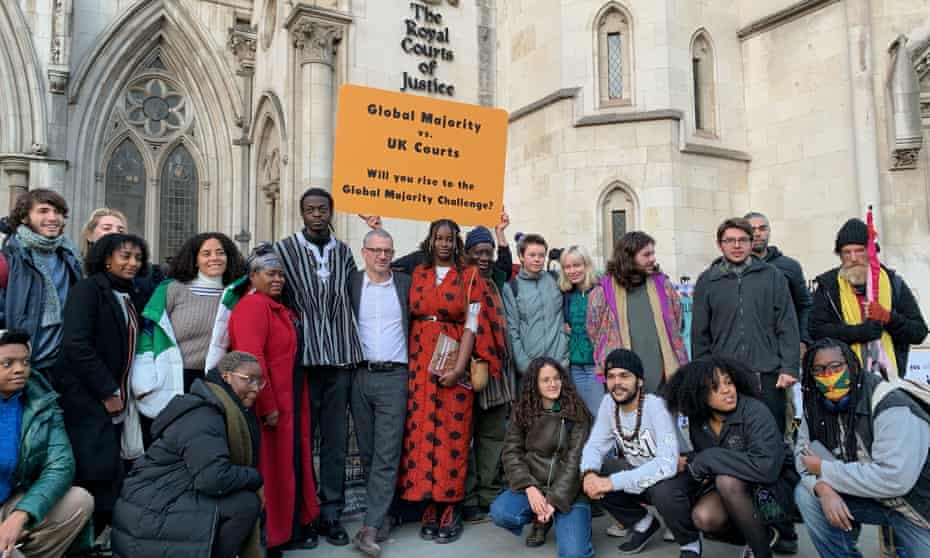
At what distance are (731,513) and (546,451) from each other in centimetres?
110

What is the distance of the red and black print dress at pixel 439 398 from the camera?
14.0ft

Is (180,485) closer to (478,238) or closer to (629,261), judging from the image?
(478,238)

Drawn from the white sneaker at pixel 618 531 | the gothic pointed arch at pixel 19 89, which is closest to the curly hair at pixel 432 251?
the white sneaker at pixel 618 531

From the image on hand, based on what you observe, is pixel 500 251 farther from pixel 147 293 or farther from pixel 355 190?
pixel 147 293

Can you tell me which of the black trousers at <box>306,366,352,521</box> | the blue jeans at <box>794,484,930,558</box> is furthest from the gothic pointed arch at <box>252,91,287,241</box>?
the blue jeans at <box>794,484,930,558</box>

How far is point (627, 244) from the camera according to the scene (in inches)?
179

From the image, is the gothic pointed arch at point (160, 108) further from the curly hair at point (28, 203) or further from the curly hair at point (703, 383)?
the curly hair at point (703, 383)

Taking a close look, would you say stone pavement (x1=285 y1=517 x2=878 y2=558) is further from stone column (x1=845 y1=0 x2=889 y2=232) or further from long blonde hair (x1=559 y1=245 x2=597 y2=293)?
stone column (x1=845 y1=0 x2=889 y2=232)

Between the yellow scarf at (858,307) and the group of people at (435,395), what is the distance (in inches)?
0.7

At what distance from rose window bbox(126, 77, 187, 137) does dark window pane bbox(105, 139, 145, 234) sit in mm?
611

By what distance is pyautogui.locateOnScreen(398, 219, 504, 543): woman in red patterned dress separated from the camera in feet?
14.0

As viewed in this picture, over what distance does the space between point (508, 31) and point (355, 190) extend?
7.87m

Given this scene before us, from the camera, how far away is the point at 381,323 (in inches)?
173

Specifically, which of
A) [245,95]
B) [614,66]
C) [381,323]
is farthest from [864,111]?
[245,95]
